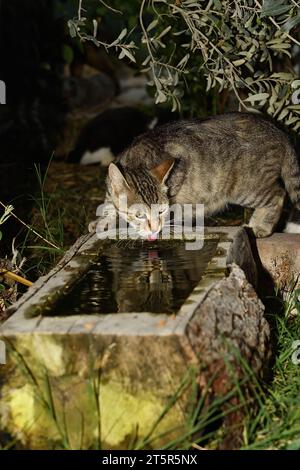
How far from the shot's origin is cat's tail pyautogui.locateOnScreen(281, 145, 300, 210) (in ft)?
15.7

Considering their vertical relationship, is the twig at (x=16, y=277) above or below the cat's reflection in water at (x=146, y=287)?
below

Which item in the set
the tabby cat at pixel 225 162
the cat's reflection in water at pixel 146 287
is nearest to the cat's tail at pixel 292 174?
the tabby cat at pixel 225 162

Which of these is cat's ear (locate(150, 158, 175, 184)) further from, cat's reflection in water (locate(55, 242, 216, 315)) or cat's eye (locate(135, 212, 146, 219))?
cat's reflection in water (locate(55, 242, 216, 315))

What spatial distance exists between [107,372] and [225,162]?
217 cm

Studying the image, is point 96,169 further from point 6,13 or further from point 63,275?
point 63,275

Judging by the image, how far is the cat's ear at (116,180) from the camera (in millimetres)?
4281

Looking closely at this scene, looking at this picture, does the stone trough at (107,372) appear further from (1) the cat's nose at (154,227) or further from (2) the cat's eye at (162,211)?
(2) the cat's eye at (162,211)

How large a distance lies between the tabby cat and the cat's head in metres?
0.11

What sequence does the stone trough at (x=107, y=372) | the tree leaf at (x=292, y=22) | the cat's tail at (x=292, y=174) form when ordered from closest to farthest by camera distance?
the stone trough at (x=107, y=372) → the tree leaf at (x=292, y=22) → the cat's tail at (x=292, y=174)

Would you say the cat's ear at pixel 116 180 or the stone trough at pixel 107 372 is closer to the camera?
the stone trough at pixel 107 372

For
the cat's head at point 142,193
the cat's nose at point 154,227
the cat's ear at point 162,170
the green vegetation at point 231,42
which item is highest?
the green vegetation at point 231,42

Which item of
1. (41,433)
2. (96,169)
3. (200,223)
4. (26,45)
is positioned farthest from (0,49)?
(41,433)

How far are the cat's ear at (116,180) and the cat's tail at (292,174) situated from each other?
3.39 ft

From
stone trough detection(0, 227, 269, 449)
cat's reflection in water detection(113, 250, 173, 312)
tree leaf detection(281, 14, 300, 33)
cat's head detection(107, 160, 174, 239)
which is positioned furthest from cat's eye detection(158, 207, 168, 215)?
stone trough detection(0, 227, 269, 449)
